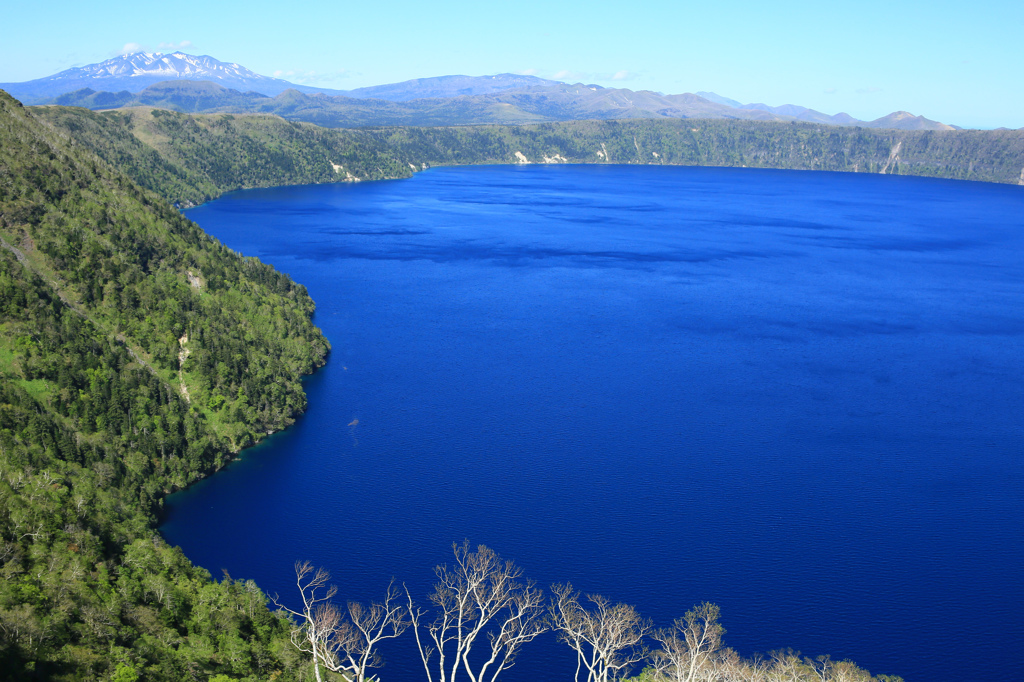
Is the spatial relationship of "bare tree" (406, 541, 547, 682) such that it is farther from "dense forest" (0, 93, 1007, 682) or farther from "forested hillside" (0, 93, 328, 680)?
"forested hillside" (0, 93, 328, 680)

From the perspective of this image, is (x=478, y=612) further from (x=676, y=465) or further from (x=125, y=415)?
(x=125, y=415)

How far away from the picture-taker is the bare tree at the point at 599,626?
43.5 metres

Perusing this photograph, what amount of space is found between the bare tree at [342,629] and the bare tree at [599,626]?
10951mm

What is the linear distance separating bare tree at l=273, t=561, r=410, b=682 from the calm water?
5.17 feet

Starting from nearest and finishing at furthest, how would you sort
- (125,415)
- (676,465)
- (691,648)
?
(691,648) → (125,415) → (676,465)

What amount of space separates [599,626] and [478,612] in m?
13.0

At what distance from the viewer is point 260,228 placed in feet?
622

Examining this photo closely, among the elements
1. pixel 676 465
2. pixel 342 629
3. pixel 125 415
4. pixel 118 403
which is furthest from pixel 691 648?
pixel 118 403

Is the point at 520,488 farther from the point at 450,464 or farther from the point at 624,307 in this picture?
the point at 624,307

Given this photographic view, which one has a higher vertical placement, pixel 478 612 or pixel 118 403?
pixel 118 403

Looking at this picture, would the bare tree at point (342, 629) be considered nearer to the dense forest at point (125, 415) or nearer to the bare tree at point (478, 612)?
the dense forest at point (125, 415)

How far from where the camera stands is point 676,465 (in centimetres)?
7156

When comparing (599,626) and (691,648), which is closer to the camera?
(691,648)

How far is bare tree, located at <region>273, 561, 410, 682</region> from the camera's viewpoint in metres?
39.0
